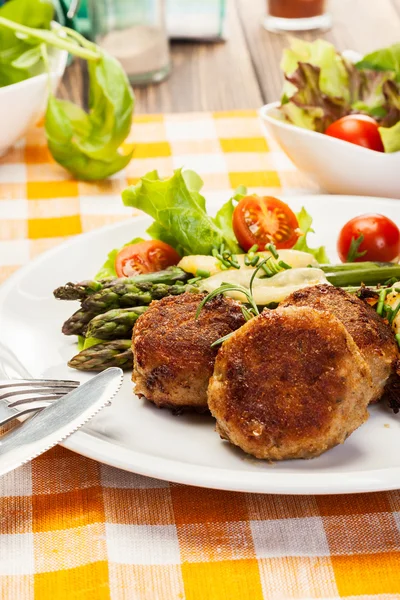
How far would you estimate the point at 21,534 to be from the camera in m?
2.51

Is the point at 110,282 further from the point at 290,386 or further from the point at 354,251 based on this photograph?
the point at 290,386

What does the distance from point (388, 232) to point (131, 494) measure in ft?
6.19

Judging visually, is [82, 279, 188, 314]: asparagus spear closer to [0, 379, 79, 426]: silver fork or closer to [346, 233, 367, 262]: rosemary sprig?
[0, 379, 79, 426]: silver fork

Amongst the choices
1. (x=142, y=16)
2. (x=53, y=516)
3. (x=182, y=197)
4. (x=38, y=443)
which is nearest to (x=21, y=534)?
(x=53, y=516)

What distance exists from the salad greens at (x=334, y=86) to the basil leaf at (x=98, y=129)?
97 centimetres

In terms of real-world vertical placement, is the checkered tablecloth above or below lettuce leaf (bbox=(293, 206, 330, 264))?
above

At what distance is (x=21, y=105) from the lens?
4965 mm

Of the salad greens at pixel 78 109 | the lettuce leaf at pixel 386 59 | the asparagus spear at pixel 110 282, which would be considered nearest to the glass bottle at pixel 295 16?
the lettuce leaf at pixel 386 59

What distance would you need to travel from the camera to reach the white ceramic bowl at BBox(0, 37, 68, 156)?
4.87 meters

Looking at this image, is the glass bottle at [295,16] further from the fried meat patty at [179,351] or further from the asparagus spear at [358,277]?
the fried meat patty at [179,351]

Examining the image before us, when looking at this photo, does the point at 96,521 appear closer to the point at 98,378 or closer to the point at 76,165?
the point at 98,378

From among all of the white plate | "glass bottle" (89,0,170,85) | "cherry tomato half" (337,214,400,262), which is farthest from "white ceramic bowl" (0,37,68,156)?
"cherry tomato half" (337,214,400,262)

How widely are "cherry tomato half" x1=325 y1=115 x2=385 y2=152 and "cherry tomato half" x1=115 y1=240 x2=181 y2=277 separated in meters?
1.41

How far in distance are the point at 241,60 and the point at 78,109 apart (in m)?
2.24
